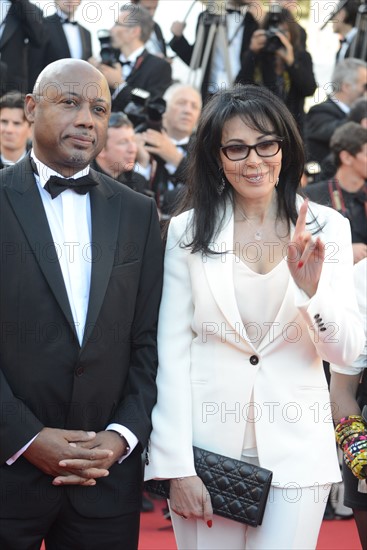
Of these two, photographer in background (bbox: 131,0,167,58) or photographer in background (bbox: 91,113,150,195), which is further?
photographer in background (bbox: 131,0,167,58)

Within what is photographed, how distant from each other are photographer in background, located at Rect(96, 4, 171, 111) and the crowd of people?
3975 mm

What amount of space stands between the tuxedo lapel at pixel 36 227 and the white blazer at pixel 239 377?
42 centimetres

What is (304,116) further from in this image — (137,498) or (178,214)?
(137,498)

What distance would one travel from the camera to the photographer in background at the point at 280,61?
273 inches

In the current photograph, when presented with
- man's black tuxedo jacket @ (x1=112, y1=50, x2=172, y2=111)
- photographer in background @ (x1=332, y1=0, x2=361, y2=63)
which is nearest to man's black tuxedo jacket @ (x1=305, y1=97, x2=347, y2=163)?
man's black tuxedo jacket @ (x1=112, y1=50, x2=172, y2=111)

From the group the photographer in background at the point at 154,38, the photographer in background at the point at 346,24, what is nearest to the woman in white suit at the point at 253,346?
the photographer in background at the point at 154,38

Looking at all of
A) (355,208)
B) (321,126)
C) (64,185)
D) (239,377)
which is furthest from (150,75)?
(239,377)

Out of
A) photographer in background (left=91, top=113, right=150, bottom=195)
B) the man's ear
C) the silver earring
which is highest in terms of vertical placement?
the man's ear

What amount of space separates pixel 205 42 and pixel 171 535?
4.27 meters

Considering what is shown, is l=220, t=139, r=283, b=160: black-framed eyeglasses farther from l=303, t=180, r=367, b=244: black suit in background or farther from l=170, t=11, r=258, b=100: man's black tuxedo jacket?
l=170, t=11, r=258, b=100: man's black tuxedo jacket

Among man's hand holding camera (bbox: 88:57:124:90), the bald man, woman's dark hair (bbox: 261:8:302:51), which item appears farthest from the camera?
woman's dark hair (bbox: 261:8:302:51)

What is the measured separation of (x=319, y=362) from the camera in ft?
9.45

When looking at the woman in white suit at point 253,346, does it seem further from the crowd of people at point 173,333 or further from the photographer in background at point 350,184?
the photographer in background at point 350,184

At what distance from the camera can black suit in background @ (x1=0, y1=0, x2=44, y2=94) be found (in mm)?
6613
